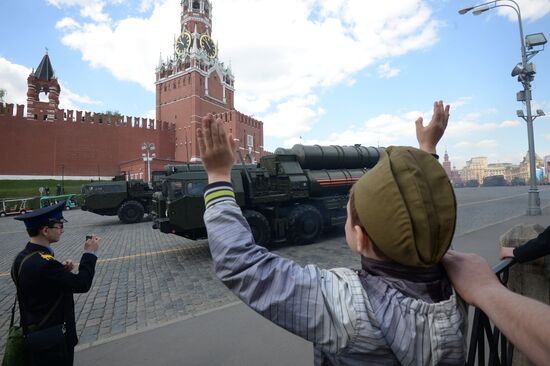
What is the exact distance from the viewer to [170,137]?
4991 centimetres

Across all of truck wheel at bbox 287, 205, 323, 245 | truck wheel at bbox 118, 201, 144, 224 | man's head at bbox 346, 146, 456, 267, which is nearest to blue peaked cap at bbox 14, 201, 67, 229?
man's head at bbox 346, 146, 456, 267

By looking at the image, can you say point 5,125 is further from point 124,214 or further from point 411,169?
point 411,169

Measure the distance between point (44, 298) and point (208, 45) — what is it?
211 ft

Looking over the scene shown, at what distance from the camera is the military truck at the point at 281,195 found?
8219 millimetres

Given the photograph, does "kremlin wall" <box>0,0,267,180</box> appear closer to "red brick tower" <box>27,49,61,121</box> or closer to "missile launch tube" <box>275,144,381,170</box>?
"red brick tower" <box>27,49,61,121</box>

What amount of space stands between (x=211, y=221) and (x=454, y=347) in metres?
0.86

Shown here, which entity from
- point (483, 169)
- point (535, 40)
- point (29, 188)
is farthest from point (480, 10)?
point (483, 169)

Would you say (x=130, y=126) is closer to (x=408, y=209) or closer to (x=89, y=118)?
(x=89, y=118)

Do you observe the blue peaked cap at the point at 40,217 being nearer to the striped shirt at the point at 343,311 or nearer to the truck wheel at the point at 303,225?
the striped shirt at the point at 343,311

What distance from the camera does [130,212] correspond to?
15.6 meters

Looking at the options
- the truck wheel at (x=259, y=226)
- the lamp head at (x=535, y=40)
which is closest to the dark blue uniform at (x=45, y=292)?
the truck wheel at (x=259, y=226)

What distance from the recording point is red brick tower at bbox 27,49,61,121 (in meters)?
38.7

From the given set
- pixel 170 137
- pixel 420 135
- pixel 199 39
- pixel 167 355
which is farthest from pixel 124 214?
pixel 199 39

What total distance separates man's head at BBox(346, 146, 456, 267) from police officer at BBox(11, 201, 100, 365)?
2.37 meters
